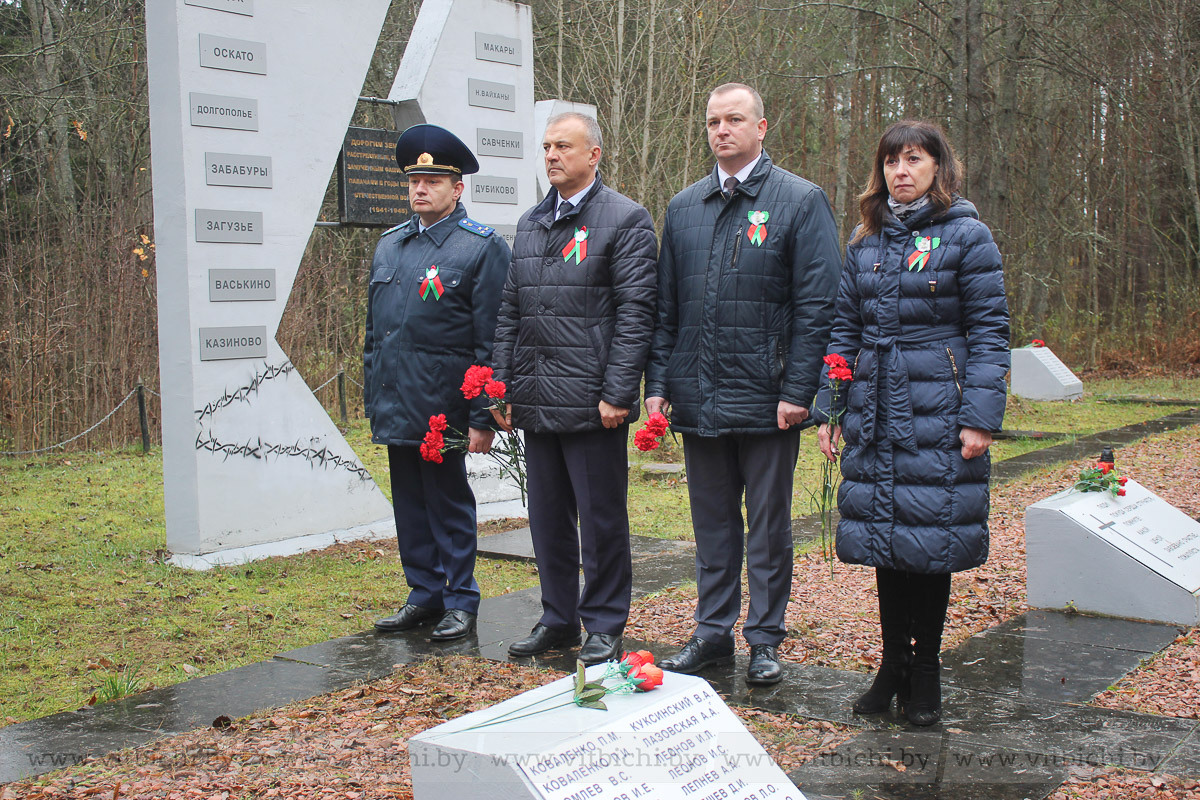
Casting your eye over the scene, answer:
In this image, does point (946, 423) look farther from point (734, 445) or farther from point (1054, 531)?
point (1054, 531)

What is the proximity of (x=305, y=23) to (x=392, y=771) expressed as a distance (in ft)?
16.3

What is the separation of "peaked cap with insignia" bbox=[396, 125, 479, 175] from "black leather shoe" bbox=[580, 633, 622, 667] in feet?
7.01

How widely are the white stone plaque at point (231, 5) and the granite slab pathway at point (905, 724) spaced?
3673 mm

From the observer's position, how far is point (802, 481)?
9289 millimetres

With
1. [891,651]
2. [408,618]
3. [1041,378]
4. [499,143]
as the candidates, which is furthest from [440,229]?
[1041,378]

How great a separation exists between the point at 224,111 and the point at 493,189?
211 centimetres

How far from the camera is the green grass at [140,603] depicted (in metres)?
4.42

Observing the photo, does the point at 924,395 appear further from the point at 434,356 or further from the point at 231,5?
the point at 231,5

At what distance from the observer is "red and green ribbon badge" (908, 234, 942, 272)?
3469mm

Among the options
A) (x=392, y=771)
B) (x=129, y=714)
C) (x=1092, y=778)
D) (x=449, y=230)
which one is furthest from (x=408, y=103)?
(x=1092, y=778)

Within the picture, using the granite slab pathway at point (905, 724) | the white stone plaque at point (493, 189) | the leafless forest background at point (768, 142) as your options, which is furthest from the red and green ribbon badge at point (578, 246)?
the leafless forest background at point (768, 142)

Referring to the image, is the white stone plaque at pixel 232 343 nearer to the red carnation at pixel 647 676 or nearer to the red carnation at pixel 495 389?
the red carnation at pixel 495 389

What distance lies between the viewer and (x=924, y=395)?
11.3ft

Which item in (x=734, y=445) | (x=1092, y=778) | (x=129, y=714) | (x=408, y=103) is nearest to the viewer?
(x=1092, y=778)
